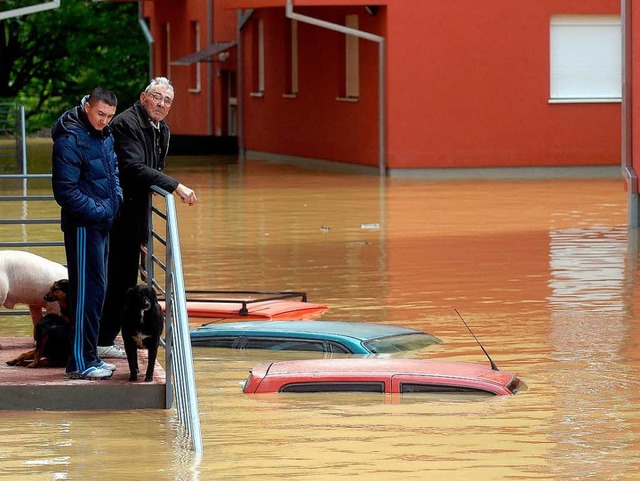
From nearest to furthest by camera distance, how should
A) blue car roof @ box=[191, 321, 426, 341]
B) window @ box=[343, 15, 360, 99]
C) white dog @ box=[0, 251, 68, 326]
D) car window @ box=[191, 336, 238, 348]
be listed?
white dog @ box=[0, 251, 68, 326] < blue car roof @ box=[191, 321, 426, 341] < car window @ box=[191, 336, 238, 348] < window @ box=[343, 15, 360, 99]

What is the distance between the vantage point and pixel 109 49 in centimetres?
5862

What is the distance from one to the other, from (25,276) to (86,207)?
1.41m

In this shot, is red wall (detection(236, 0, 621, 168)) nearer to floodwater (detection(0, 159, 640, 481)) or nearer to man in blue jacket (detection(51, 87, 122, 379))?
floodwater (detection(0, 159, 640, 481))

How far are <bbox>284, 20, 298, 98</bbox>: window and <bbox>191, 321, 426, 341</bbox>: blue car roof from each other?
87.5 ft

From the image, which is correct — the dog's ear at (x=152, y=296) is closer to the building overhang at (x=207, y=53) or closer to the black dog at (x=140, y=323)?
the black dog at (x=140, y=323)

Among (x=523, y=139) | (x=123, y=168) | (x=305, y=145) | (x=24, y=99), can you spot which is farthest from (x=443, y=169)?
(x=24, y=99)

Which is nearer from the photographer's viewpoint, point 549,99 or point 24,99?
point 549,99

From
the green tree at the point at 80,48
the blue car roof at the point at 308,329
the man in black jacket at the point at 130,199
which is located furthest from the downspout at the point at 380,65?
the green tree at the point at 80,48

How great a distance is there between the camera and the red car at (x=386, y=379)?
1004cm

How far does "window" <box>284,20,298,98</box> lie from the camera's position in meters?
39.0

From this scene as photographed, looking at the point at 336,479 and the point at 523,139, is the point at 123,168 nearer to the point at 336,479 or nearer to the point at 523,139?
the point at 336,479

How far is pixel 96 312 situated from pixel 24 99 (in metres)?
61.7

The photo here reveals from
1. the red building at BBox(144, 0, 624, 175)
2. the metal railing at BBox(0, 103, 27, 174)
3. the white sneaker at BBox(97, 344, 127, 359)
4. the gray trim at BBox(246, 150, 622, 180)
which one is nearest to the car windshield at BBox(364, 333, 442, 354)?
the white sneaker at BBox(97, 344, 127, 359)

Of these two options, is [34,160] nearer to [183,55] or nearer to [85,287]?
[183,55]
